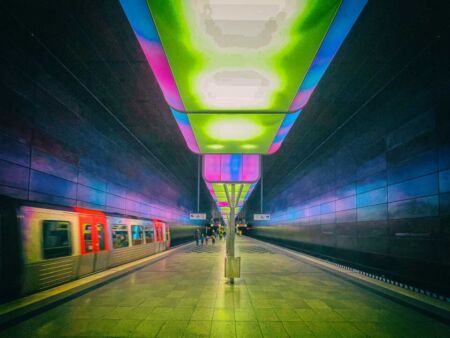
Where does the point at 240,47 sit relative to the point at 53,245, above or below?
above

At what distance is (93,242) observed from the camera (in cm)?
1076

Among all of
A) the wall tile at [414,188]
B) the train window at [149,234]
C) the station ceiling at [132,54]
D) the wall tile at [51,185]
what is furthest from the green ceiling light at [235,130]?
the train window at [149,234]

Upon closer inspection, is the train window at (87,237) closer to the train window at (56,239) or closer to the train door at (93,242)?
the train door at (93,242)

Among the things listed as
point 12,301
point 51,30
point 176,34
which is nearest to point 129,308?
point 12,301

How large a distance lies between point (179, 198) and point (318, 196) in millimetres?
20744

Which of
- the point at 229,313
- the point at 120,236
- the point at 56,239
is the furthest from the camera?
the point at 120,236

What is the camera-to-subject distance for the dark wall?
300 inches

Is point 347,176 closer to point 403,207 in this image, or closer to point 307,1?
point 403,207

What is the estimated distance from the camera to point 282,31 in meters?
3.42

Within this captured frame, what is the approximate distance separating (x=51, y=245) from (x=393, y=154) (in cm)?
1053

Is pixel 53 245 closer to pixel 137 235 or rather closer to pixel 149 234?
pixel 137 235

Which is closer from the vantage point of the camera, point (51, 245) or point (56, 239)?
point (51, 245)

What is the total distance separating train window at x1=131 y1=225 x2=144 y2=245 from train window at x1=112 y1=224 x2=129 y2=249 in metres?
0.88

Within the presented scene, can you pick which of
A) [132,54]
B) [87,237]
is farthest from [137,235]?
[132,54]
